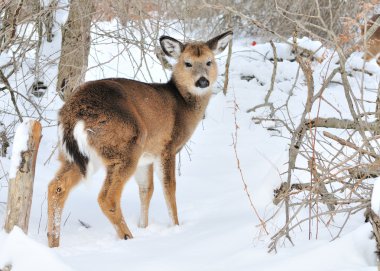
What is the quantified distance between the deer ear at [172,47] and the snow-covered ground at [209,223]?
918 millimetres

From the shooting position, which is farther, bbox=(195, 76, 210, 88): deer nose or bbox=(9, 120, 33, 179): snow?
bbox=(195, 76, 210, 88): deer nose

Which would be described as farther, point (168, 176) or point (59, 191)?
point (168, 176)

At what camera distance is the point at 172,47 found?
8.17 meters

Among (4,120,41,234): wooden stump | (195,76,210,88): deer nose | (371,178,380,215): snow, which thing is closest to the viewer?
(371,178,380,215): snow

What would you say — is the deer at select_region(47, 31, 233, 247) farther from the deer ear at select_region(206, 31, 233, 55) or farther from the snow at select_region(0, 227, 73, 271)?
the snow at select_region(0, 227, 73, 271)

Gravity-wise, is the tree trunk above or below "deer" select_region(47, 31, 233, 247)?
above

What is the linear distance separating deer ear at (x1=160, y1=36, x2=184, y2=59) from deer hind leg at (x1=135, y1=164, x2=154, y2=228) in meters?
1.43

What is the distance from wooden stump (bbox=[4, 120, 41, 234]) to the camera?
5426mm

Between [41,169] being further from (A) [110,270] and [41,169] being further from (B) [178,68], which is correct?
(A) [110,270]

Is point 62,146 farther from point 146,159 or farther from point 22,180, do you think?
point 146,159

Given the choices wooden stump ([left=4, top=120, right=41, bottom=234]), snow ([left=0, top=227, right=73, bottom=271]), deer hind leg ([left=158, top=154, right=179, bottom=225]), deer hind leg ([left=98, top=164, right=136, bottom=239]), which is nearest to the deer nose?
deer hind leg ([left=158, top=154, right=179, bottom=225])

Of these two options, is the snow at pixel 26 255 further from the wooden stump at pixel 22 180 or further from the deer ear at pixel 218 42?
the deer ear at pixel 218 42

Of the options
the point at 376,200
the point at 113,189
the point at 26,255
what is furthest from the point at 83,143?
the point at 376,200

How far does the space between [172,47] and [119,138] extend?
2.19m
